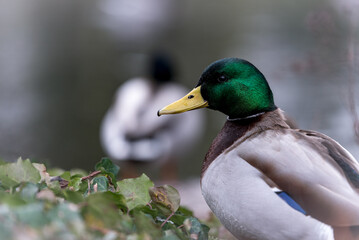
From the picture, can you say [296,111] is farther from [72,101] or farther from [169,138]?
[72,101]

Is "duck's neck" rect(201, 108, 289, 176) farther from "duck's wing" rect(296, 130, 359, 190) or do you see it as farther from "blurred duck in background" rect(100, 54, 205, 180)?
"blurred duck in background" rect(100, 54, 205, 180)

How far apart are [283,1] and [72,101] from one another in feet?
27.4

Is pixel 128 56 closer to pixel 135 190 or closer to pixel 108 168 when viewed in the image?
Answer: pixel 108 168

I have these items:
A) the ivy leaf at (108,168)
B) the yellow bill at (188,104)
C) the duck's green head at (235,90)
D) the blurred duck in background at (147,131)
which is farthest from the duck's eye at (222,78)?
the blurred duck in background at (147,131)

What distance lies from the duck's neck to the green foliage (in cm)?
34

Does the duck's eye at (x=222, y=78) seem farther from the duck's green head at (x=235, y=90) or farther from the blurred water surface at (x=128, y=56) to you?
the blurred water surface at (x=128, y=56)

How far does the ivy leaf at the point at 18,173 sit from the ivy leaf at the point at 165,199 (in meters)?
0.48

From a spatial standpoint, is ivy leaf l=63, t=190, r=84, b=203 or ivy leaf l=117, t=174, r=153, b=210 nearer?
ivy leaf l=63, t=190, r=84, b=203

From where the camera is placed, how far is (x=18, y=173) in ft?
8.33

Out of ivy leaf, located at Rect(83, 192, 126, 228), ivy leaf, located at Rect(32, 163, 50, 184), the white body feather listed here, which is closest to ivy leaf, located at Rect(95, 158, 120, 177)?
ivy leaf, located at Rect(32, 163, 50, 184)

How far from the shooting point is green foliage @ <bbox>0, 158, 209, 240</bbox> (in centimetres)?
187

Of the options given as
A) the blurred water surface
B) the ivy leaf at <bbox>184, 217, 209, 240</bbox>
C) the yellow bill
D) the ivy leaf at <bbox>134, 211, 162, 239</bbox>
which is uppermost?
the yellow bill

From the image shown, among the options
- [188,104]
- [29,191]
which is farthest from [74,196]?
[188,104]

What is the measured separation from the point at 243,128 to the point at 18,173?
43.5 inches
